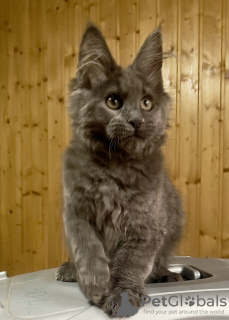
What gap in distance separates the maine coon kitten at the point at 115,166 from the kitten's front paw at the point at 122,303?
0.07 feet

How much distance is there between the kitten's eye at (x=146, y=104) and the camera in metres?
1.10

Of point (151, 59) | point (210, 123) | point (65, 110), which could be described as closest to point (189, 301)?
point (151, 59)

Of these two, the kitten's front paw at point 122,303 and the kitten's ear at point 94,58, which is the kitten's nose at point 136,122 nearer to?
the kitten's ear at point 94,58

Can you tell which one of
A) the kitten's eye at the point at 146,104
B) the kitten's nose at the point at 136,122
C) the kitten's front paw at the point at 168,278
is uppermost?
the kitten's eye at the point at 146,104

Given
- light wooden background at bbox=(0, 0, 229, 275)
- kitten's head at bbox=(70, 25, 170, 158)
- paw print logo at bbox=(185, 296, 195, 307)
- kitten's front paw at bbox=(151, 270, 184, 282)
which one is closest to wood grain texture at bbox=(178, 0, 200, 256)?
light wooden background at bbox=(0, 0, 229, 275)

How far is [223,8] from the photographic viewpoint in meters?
2.56

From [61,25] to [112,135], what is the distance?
6.53 feet

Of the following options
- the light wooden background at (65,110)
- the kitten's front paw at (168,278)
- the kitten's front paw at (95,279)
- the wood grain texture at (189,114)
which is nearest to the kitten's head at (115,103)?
the kitten's front paw at (95,279)

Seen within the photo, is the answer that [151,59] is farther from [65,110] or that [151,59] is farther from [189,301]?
[65,110]

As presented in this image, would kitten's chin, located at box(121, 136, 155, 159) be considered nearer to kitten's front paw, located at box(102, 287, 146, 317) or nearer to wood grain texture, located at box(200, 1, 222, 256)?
kitten's front paw, located at box(102, 287, 146, 317)

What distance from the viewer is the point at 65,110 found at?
109 inches

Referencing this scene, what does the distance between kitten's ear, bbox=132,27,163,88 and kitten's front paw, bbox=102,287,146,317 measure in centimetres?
62

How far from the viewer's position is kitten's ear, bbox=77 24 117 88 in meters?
1.11

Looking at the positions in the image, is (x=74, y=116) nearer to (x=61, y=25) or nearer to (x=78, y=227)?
(x=78, y=227)
